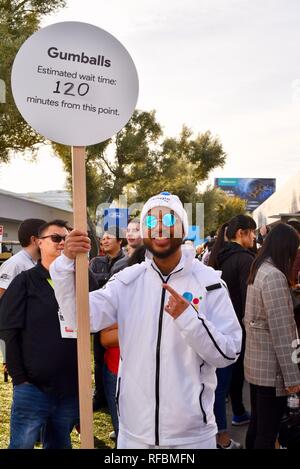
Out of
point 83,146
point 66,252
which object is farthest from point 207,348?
point 83,146

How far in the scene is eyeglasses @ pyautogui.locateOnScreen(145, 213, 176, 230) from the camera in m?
2.52

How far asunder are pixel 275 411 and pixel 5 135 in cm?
1364

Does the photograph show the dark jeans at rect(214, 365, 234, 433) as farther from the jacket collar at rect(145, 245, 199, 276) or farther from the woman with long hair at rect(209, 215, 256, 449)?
the jacket collar at rect(145, 245, 199, 276)

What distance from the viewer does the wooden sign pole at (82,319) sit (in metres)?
2.46

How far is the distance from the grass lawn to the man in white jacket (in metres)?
2.40

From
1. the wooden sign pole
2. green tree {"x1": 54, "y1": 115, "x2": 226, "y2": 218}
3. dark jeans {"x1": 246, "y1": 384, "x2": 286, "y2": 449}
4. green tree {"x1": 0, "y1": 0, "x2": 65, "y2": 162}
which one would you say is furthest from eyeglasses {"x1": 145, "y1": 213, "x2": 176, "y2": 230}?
green tree {"x1": 54, "y1": 115, "x2": 226, "y2": 218}

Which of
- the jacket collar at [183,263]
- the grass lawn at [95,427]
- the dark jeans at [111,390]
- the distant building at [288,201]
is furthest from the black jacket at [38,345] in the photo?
the distant building at [288,201]

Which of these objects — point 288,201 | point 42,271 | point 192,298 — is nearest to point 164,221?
point 192,298

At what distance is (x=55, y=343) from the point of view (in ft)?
11.1

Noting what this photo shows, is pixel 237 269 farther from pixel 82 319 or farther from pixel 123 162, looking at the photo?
pixel 123 162

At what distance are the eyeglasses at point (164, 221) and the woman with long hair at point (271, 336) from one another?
4.16ft

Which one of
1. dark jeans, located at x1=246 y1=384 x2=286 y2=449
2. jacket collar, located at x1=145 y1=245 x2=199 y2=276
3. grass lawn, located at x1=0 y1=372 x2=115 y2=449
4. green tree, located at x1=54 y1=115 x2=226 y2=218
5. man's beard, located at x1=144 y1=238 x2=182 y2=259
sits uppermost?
green tree, located at x1=54 y1=115 x2=226 y2=218

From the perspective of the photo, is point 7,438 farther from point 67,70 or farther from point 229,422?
point 67,70

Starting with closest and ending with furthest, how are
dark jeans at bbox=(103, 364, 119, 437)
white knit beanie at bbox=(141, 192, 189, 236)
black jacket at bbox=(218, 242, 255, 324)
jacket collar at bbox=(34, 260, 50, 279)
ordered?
white knit beanie at bbox=(141, 192, 189, 236)
jacket collar at bbox=(34, 260, 50, 279)
dark jeans at bbox=(103, 364, 119, 437)
black jacket at bbox=(218, 242, 255, 324)
